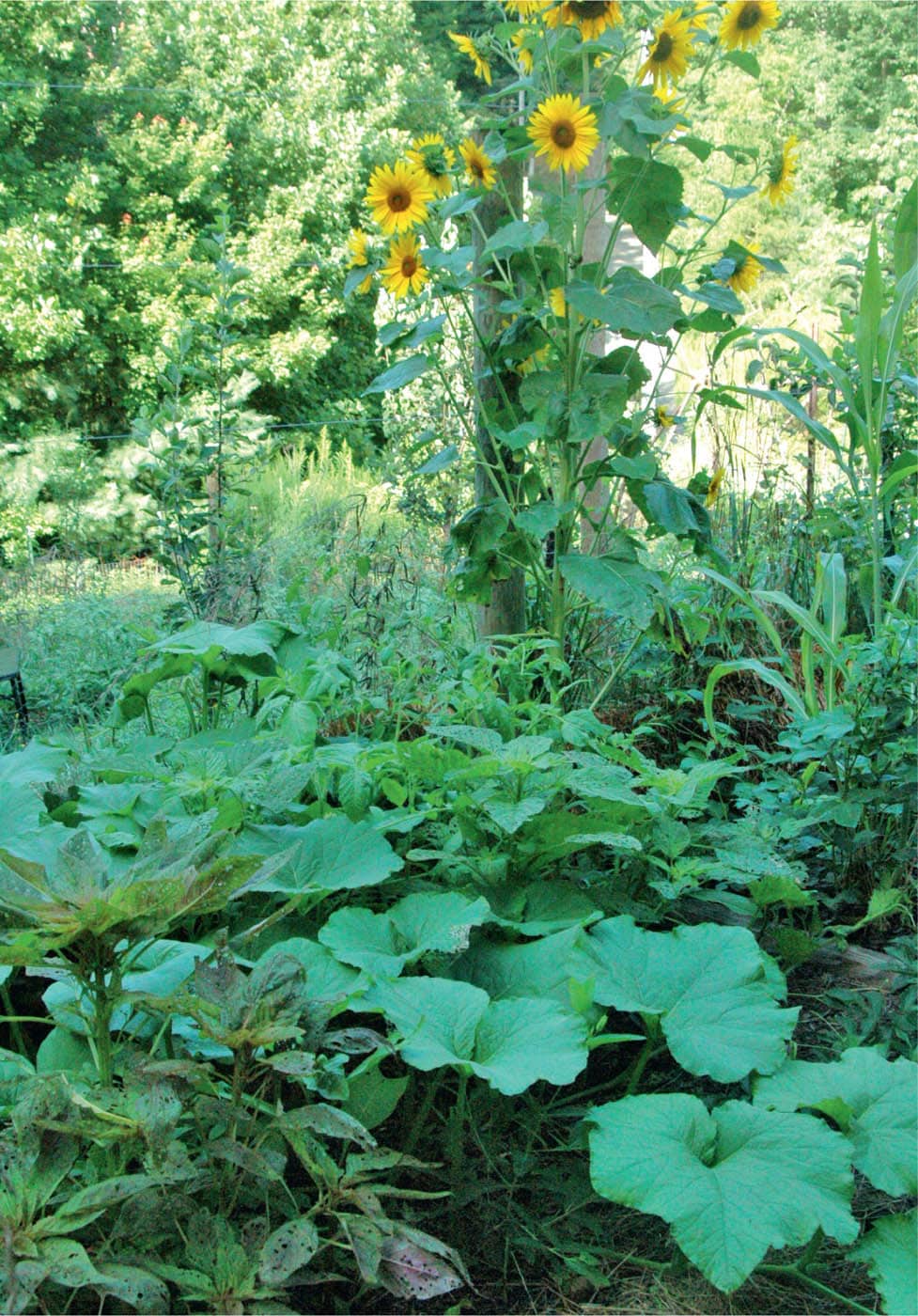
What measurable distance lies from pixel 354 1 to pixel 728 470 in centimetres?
898

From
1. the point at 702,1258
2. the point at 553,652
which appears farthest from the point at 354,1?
the point at 702,1258

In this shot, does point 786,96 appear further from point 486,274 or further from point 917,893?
point 917,893

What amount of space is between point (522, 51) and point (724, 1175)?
7.62 ft

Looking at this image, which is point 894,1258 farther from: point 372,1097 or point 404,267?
point 404,267

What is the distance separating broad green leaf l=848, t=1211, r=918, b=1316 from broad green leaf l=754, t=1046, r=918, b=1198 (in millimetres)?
40

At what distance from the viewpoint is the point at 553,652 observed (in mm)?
2281

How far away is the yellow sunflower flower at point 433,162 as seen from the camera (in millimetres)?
2439

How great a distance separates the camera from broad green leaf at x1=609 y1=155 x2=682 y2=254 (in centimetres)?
224

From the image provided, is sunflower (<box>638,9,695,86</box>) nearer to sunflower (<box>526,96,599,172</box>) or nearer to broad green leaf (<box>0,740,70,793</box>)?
sunflower (<box>526,96,599,172</box>)

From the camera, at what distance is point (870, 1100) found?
1.09 meters

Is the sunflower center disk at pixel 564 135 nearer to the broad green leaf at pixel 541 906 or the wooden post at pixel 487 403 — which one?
the wooden post at pixel 487 403

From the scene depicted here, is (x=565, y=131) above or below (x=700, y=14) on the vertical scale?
below

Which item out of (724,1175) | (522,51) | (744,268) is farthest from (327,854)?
(522,51)

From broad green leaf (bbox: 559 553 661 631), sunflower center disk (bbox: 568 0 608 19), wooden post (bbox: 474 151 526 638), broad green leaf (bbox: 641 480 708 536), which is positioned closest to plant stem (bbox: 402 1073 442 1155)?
broad green leaf (bbox: 559 553 661 631)
